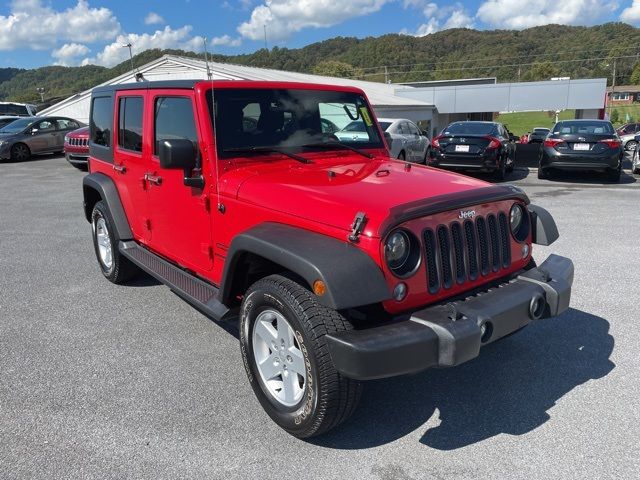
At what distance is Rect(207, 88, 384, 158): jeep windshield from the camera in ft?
12.2

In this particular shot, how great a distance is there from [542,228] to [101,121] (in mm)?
4245

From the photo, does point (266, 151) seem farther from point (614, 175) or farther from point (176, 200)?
point (614, 175)

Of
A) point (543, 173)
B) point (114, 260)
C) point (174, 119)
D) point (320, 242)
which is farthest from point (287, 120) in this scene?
point (543, 173)

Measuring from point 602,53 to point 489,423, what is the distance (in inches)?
3575

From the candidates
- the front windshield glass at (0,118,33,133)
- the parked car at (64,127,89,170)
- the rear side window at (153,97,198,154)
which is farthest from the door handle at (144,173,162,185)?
the front windshield glass at (0,118,33,133)

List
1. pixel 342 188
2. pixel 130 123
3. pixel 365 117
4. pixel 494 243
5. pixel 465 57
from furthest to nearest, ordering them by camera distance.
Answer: pixel 465 57 → pixel 130 123 → pixel 365 117 → pixel 494 243 → pixel 342 188

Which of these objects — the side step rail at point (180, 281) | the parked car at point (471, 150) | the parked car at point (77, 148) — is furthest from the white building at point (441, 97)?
the side step rail at point (180, 281)

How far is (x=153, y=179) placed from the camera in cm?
429

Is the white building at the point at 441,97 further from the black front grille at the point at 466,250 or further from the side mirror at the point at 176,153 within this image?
the black front grille at the point at 466,250

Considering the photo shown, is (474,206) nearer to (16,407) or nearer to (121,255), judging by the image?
(16,407)

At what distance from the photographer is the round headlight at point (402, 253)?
275 centimetres

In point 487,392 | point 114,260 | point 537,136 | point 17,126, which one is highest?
point 17,126

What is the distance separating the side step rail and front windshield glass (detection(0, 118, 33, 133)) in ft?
54.3

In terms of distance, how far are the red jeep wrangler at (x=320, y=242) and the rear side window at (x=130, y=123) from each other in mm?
31
